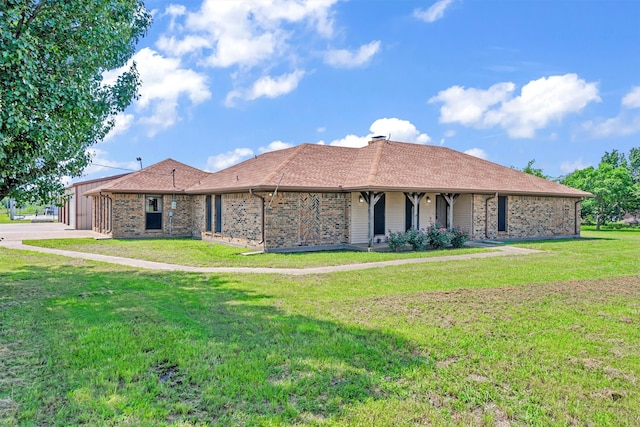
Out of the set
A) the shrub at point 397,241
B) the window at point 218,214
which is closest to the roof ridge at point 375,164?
the shrub at point 397,241

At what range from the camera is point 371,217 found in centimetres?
1662

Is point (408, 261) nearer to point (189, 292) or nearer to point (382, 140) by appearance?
point (189, 292)

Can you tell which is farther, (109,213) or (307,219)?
(109,213)

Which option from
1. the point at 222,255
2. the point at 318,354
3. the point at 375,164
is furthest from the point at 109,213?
the point at 318,354

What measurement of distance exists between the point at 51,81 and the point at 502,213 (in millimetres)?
19708

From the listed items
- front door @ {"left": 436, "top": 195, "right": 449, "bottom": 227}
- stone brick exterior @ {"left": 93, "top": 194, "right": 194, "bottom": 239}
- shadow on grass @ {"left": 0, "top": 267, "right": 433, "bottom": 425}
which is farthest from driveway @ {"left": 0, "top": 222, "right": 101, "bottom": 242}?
front door @ {"left": 436, "top": 195, "right": 449, "bottom": 227}

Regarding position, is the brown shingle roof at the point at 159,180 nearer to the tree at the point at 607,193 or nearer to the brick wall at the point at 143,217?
the brick wall at the point at 143,217

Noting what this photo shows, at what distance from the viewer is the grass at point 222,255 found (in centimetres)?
1277

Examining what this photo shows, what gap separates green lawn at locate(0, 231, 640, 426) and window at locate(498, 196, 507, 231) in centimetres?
1206

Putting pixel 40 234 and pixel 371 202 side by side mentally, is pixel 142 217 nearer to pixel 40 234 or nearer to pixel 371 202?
pixel 40 234

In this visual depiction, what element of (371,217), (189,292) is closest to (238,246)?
(371,217)

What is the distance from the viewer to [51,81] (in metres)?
6.33

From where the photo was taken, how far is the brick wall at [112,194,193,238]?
70.2 feet

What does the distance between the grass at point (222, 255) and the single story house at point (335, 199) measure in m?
1.45
